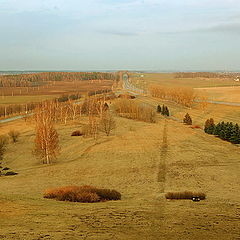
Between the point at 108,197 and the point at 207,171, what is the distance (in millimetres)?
14699

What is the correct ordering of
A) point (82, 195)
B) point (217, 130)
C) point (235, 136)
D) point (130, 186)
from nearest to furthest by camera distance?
point (82, 195) < point (130, 186) < point (235, 136) < point (217, 130)

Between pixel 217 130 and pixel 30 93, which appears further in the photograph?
pixel 30 93

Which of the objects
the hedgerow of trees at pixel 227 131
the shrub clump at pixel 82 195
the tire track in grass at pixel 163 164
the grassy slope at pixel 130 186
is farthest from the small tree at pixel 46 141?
the hedgerow of trees at pixel 227 131

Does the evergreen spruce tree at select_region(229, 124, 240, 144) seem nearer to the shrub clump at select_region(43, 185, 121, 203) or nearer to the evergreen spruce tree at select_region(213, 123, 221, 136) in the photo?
the evergreen spruce tree at select_region(213, 123, 221, 136)

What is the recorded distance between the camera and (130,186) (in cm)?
2541

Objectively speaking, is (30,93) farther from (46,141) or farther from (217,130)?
(46,141)

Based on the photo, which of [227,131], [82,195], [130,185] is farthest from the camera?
[227,131]

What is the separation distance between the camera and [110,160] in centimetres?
3678

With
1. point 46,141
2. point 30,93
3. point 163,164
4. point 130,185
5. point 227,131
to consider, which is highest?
point 30,93

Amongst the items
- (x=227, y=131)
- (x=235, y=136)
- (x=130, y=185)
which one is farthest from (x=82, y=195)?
(x=227, y=131)

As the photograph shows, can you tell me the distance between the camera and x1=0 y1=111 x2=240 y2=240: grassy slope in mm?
13141

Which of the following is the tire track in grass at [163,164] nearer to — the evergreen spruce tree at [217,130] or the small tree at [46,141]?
the evergreen spruce tree at [217,130]

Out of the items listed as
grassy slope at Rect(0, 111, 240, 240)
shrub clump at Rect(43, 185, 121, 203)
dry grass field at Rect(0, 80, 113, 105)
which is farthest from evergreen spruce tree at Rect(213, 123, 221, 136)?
→ dry grass field at Rect(0, 80, 113, 105)

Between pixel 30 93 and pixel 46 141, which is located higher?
pixel 30 93
